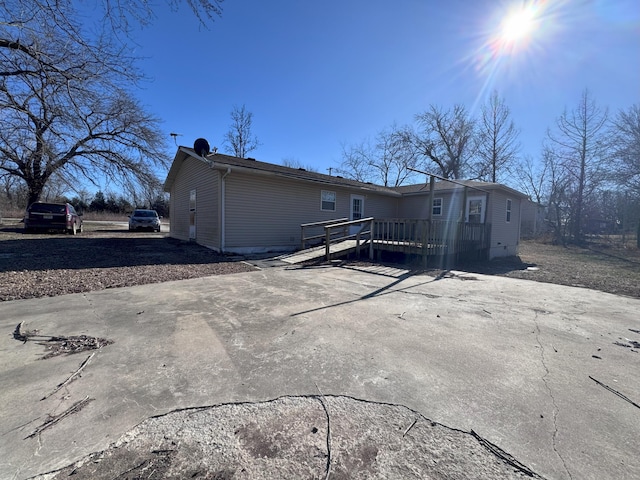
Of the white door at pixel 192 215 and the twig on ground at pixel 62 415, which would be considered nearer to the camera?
the twig on ground at pixel 62 415

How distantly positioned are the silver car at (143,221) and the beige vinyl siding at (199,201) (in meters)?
5.93

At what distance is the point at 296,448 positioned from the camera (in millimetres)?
1628

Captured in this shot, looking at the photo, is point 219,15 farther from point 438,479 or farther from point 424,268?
point 424,268

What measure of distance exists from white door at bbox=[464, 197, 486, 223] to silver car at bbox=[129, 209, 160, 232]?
20.4 metres

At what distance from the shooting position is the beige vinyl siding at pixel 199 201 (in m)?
10.6

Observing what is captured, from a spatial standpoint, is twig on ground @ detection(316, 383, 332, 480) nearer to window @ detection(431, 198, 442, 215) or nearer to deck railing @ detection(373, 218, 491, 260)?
deck railing @ detection(373, 218, 491, 260)

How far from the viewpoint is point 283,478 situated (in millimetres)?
1429

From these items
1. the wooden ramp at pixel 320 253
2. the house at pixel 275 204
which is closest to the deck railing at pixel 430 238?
the house at pixel 275 204

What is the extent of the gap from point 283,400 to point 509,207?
49.9 feet

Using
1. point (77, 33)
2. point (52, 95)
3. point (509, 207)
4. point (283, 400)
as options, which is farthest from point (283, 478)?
point (509, 207)

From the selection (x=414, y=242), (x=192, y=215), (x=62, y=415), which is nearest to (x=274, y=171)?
(x=192, y=215)

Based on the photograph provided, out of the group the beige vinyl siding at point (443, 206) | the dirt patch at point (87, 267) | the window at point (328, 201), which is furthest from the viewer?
the beige vinyl siding at point (443, 206)

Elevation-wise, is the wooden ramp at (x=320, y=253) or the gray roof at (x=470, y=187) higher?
the gray roof at (x=470, y=187)

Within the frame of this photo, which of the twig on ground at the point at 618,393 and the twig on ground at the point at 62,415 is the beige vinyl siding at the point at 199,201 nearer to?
the twig on ground at the point at 62,415
